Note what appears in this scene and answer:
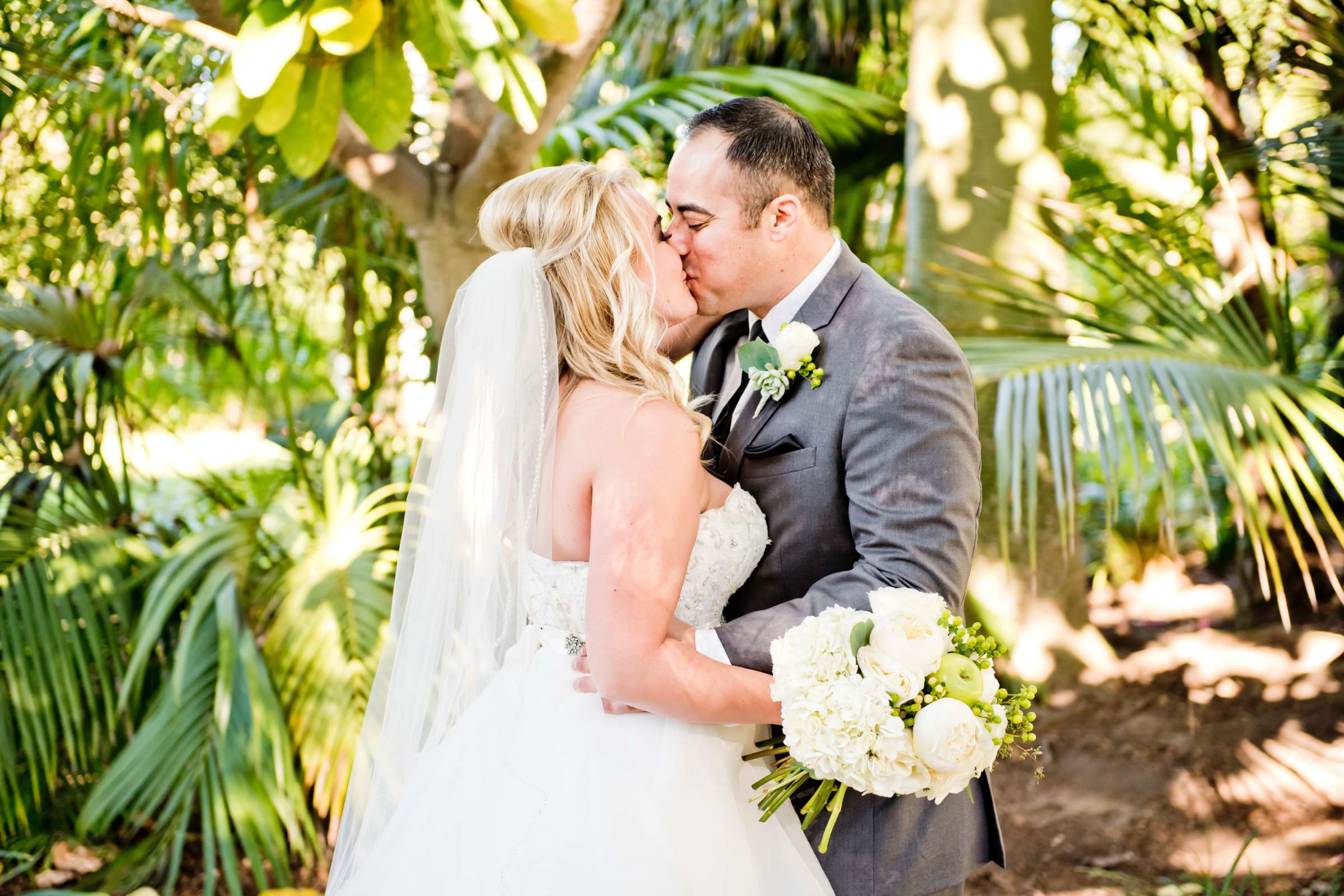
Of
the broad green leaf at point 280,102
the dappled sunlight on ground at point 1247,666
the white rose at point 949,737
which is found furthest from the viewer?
the dappled sunlight on ground at point 1247,666

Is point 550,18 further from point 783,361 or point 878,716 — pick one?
point 878,716

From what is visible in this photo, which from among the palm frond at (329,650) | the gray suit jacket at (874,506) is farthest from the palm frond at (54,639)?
the gray suit jacket at (874,506)

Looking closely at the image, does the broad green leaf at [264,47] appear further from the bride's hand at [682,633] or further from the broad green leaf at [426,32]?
the bride's hand at [682,633]

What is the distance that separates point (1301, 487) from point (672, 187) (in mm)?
3493

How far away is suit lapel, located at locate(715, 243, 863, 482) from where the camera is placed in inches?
83.8

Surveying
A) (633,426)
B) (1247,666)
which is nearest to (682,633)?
(633,426)

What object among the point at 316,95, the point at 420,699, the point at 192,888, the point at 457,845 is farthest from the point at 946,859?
the point at 192,888

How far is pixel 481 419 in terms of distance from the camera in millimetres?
1948

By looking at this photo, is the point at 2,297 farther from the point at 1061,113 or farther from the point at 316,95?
the point at 1061,113

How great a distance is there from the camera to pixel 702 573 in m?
1.95

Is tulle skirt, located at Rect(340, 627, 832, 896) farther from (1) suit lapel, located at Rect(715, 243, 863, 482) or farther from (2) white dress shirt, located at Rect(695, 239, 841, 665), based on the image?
(2) white dress shirt, located at Rect(695, 239, 841, 665)

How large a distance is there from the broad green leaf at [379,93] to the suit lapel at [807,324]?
3.01ft

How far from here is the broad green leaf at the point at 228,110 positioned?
204 centimetres

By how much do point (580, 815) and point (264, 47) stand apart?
147 centimetres
